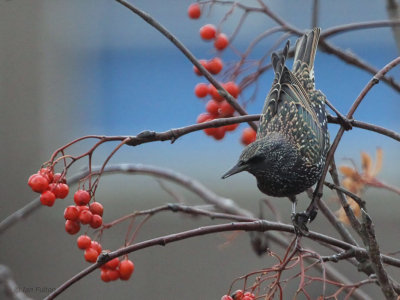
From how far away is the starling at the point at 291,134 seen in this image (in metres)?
2.04

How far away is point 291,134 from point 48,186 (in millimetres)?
825

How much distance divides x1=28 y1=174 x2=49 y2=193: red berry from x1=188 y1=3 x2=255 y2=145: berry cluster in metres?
0.56

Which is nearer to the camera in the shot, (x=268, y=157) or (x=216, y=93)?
(x=268, y=157)

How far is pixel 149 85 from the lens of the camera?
7.10 m

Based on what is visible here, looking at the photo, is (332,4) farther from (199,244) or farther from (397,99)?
(199,244)

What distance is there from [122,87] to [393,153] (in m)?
2.50

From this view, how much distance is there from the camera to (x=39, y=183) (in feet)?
5.27

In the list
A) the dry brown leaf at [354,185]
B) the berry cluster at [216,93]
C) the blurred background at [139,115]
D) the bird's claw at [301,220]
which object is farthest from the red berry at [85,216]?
the blurred background at [139,115]

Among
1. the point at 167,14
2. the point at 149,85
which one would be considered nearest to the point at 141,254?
the point at 149,85

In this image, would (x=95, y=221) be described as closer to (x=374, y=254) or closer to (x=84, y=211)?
(x=84, y=211)

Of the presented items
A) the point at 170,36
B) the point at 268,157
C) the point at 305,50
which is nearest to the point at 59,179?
the point at 170,36

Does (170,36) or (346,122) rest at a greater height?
(170,36)

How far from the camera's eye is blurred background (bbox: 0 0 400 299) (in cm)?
615

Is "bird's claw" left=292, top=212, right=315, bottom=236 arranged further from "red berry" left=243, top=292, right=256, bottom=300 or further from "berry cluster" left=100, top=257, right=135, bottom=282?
"berry cluster" left=100, top=257, right=135, bottom=282
